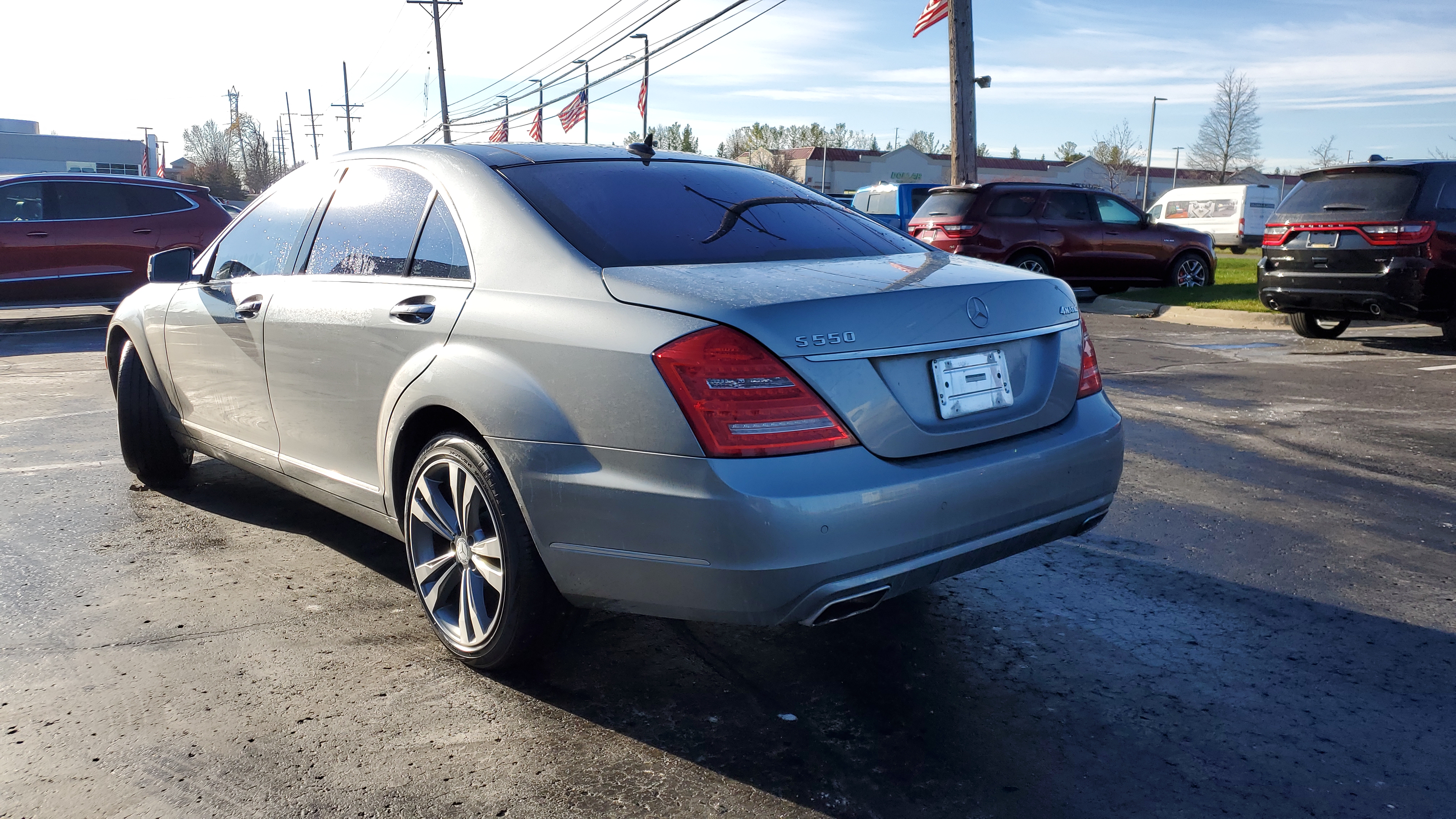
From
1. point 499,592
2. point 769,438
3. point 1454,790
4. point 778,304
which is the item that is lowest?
point 1454,790

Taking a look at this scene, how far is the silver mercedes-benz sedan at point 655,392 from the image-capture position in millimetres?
2561

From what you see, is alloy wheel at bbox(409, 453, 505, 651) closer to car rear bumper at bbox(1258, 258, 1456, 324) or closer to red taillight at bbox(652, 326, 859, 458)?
red taillight at bbox(652, 326, 859, 458)

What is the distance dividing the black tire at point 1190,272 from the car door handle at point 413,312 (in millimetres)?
15314

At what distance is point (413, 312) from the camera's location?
329cm

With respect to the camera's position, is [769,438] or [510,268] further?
[510,268]

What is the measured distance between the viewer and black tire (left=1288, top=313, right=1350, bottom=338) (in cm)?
1104

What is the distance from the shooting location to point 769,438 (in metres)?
2.53

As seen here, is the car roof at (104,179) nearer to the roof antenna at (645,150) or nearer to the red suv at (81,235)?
the red suv at (81,235)

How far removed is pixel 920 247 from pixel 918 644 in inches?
53.6

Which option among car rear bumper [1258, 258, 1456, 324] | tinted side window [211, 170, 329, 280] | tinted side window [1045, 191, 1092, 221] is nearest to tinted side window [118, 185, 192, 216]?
tinted side window [211, 170, 329, 280]

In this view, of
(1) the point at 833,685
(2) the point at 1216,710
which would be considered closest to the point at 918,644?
(1) the point at 833,685

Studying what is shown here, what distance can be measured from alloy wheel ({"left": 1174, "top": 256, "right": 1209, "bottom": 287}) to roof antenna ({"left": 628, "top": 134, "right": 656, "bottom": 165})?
1447 cm

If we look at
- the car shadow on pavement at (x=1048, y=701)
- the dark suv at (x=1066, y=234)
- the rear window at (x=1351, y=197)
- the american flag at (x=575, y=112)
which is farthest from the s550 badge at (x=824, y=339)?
the american flag at (x=575, y=112)

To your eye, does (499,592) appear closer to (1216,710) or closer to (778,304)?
(778,304)
